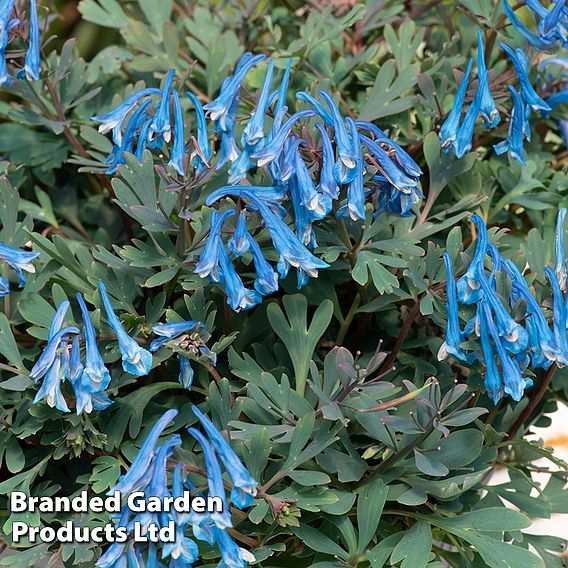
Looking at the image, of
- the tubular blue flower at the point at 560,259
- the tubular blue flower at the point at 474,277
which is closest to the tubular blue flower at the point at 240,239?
the tubular blue flower at the point at 474,277

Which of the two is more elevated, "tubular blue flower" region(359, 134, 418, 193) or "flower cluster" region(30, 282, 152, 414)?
"tubular blue flower" region(359, 134, 418, 193)

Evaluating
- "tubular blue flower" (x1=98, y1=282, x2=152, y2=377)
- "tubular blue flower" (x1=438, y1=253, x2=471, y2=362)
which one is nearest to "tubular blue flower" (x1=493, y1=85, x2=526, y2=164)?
"tubular blue flower" (x1=438, y1=253, x2=471, y2=362)

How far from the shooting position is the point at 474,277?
30.5 inches

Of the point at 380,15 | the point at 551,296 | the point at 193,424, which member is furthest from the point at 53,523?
the point at 380,15

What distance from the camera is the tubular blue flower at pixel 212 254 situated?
74cm

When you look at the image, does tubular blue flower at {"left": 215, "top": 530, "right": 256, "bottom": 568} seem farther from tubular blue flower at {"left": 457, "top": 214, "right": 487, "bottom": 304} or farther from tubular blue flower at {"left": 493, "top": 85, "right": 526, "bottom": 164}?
tubular blue flower at {"left": 493, "top": 85, "right": 526, "bottom": 164}

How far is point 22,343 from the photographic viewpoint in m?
1.00

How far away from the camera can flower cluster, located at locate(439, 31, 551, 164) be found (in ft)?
2.88

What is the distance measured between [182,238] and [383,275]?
0.22m

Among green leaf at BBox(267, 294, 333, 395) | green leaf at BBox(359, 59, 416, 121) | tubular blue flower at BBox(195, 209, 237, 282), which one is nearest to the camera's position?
tubular blue flower at BBox(195, 209, 237, 282)

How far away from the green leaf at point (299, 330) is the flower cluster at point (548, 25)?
1.43 feet

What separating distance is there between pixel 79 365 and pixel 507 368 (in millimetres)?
406

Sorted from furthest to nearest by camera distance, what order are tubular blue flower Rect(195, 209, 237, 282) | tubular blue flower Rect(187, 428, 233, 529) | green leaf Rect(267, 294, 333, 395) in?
1. green leaf Rect(267, 294, 333, 395)
2. tubular blue flower Rect(195, 209, 237, 282)
3. tubular blue flower Rect(187, 428, 233, 529)

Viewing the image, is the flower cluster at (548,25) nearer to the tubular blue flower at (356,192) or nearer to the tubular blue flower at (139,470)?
the tubular blue flower at (356,192)
